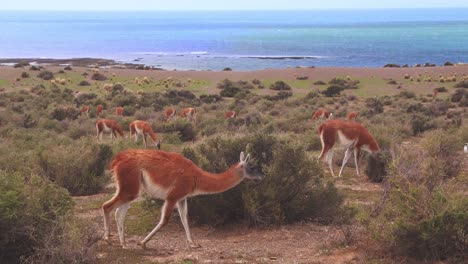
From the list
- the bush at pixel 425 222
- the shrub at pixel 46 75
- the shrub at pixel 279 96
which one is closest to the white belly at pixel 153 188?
the bush at pixel 425 222

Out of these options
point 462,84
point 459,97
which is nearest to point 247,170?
point 459,97

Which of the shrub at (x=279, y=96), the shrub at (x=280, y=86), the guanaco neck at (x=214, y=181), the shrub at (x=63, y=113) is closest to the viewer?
the guanaco neck at (x=214, y=181)

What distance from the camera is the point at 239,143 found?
9562 mm

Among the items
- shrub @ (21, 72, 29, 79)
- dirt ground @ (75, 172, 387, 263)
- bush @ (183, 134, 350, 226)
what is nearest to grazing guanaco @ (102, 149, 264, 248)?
dirt ground @ (75, 172, 387, 263)

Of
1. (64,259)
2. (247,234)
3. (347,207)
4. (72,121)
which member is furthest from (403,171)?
(72,121)

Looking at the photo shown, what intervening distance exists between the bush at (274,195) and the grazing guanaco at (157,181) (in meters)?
1.11

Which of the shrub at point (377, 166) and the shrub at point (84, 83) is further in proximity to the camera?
the shrub at point (84, 83)

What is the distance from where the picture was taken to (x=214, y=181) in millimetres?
7906

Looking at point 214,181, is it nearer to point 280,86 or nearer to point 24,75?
point 280,86

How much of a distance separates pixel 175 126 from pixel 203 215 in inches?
516

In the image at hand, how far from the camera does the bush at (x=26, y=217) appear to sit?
6.62 meters

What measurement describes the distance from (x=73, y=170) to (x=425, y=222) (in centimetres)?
775

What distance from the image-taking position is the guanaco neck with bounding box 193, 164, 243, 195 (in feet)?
25.6

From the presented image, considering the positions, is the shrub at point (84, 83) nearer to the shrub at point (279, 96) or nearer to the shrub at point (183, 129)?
the shrub at point (279, 96)
